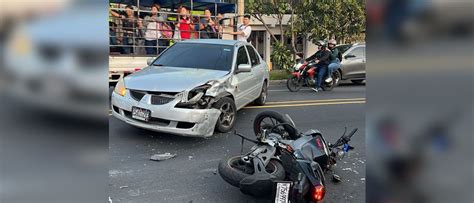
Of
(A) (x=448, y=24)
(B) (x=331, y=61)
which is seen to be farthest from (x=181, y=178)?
(B) (x=331, y=61)

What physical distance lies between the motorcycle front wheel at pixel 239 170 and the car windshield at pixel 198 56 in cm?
278

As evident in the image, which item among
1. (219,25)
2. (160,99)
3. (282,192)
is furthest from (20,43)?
(219,25)

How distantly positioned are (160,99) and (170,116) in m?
0.29

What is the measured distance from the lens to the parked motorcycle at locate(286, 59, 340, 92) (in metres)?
11.6

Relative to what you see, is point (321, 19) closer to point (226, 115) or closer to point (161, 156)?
point (226, 115)

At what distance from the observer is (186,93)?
5531mm

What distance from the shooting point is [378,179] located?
3.77 feet

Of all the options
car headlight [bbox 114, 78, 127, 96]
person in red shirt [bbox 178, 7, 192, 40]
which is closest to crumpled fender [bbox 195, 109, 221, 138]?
car headlight [bbox 114, 78, 127, 96]

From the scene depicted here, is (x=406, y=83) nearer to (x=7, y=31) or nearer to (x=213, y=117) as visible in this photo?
(x=7, y=31)

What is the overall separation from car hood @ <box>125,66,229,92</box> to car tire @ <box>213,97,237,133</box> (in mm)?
381

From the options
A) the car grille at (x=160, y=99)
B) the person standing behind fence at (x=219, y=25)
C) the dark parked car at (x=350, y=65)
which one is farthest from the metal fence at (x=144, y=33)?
the dark parked car at (x=350, y=65)

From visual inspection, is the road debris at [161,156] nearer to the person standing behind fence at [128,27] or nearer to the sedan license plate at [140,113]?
the sedan license plate at [140,113]

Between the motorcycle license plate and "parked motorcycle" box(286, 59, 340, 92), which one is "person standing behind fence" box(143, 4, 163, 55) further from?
the motorcycle license plate

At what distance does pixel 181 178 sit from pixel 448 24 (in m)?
3.79
